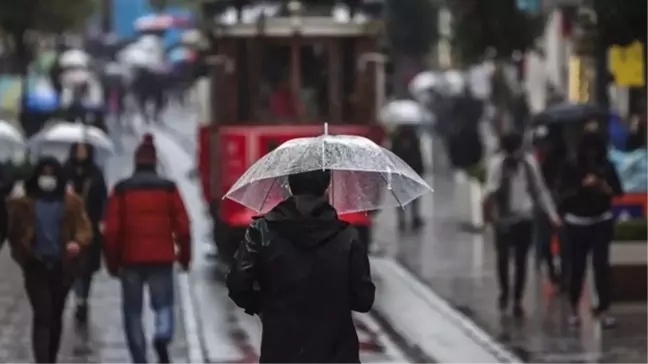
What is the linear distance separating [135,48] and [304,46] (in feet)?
140

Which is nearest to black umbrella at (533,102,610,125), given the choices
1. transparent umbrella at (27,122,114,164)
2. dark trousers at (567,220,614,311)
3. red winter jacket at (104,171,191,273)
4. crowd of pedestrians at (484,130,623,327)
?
crowd of pedestrians at (484,130,623,327)

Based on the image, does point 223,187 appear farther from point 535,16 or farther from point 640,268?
point 535,16

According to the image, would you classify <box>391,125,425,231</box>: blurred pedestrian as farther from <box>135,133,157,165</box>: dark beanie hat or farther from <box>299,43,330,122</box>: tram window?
<box>135,133,157,165</box>: dark beanie hat

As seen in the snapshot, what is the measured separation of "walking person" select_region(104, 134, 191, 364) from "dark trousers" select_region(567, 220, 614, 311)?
425 cm

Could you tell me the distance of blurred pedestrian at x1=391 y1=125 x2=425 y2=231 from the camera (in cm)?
2584

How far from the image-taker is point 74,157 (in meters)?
16.2

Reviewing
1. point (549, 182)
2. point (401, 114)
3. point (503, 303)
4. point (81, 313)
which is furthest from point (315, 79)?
point (401, 114)

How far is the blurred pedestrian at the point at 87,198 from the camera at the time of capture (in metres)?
15.7

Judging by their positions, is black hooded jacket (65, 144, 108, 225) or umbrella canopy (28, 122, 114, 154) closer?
black hooded jacket (65, 144, 108, 225)

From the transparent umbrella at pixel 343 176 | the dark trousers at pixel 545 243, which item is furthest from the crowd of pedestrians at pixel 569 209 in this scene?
the transparent umbrella at pixel 343 176

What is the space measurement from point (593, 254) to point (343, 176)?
25.8 feet

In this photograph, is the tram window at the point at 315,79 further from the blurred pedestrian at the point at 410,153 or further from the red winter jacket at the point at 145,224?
the red winter jacket at the point at 145,224

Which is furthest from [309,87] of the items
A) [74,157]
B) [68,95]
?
[68,95]

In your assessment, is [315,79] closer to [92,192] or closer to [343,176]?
[92,192]
